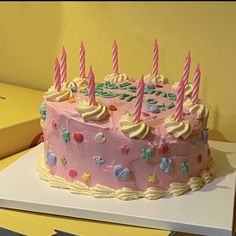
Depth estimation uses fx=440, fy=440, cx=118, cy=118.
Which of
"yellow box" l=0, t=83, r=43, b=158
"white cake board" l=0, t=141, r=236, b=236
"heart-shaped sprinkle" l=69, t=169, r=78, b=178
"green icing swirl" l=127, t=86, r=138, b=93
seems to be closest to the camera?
"white cake board" l=0, t=141, r=236, b=236

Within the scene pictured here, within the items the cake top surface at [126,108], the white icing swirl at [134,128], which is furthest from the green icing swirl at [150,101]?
the white icing swirl at [134,128]

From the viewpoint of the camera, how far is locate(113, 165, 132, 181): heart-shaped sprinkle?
2.84ft

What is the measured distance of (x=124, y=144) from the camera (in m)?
0.85

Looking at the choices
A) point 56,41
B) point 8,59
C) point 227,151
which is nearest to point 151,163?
point 227,151

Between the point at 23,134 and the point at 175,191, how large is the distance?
19.5 inches

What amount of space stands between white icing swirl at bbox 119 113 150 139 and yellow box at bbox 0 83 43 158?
418 mm

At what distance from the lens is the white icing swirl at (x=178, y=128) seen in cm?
85

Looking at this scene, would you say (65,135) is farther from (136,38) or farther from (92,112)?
(136,38)

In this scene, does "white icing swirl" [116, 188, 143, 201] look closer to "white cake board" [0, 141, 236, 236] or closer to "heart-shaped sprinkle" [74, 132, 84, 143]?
"white cake board" [0, 141, 236, 236]

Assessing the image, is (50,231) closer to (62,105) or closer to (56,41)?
(62,105)

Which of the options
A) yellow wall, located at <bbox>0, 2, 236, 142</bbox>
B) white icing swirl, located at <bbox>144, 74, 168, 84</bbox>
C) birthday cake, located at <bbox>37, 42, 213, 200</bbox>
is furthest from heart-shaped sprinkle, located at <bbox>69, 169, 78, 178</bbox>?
yellow wall, located at <bbox>0, 2, 236, 142</bbox>

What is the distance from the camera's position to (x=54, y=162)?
948mm

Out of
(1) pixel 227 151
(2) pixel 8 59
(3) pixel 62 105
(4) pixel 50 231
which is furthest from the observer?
(2) pixel 8 59

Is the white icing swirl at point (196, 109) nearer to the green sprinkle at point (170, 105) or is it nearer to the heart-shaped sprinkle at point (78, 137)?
the green sprinkle at point (170, 105)
